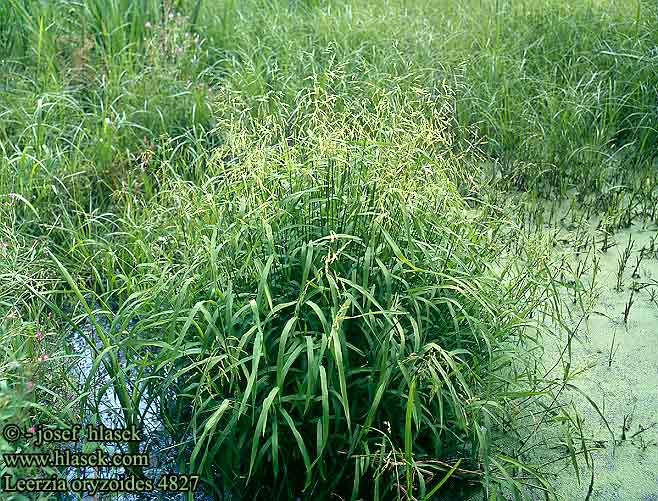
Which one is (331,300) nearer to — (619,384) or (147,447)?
(147,447)

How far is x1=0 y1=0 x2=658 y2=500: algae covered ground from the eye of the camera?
2.47 meters

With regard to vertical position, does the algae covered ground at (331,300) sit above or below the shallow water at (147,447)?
above

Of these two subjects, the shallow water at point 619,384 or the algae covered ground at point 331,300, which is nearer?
the algae covered ground at point 331,300

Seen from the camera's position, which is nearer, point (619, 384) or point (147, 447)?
point (147, 447)

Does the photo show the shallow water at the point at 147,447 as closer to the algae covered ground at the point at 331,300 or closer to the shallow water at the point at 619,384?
the algae covered ground at the point at 331,300

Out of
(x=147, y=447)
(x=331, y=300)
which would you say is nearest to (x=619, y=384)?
(x=331, y=300)

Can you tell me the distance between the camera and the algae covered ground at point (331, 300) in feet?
8.11

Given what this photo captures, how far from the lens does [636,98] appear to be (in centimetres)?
438

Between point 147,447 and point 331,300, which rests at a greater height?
point 331,300

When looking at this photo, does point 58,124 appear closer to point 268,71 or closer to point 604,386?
point 268,71

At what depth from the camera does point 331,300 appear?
8.50 ft

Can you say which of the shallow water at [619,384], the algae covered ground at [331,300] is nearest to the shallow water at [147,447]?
the algae covered ground at [331,300]

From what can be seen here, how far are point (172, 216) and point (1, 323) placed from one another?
83 cm

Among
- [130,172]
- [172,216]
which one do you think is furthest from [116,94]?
[172,216]
